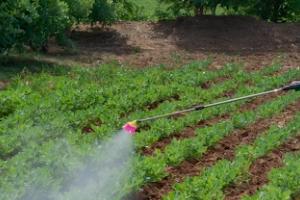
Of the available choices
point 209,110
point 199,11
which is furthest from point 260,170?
point 199,11

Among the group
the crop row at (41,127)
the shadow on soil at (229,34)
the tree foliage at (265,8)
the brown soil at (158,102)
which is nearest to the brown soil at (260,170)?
the crop row at (41,127)

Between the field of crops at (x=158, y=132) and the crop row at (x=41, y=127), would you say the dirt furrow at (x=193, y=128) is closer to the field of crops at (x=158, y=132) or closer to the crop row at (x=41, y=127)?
the field of crops at (x=158, y=132)

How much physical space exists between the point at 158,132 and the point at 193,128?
2.58 feet

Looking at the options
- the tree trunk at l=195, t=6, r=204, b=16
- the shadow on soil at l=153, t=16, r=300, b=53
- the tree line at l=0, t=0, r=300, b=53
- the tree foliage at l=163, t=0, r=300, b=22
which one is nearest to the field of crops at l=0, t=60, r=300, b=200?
the tree line at l=0, t=0, r=300, b=53

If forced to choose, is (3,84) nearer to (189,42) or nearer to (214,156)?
(214,156)

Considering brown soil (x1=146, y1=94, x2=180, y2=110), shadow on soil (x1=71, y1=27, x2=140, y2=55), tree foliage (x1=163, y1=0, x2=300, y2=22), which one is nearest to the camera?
brown soil (x1=146, y1=94, x2=180, y2=110)

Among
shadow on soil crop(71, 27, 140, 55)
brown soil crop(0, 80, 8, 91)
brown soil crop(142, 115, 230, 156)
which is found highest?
brown soil crop(142, 115, 230, 156)

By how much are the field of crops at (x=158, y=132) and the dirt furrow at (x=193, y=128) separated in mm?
14

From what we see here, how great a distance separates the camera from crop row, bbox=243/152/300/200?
582 centimetres

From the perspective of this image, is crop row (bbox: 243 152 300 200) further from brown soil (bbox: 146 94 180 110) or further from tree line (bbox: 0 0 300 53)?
tree line (bbox: 0 0 300 53)

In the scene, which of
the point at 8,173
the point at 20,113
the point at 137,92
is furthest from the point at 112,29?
the point at 8,173

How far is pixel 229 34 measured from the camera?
16.1 metres

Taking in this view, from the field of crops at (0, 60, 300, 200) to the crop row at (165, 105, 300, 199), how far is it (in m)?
0.01

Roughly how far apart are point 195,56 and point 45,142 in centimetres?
690
